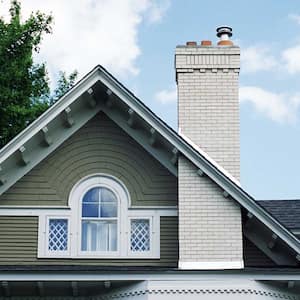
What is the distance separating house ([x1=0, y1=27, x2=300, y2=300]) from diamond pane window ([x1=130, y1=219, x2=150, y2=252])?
0.03 meters

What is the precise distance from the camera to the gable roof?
50.4 feet

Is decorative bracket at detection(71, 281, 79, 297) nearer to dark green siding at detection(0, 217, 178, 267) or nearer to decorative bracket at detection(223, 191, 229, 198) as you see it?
dark green siding at detection(0, 217, 178, 267)

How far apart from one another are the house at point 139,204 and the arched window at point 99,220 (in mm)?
19

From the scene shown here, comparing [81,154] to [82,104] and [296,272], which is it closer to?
[82,104]

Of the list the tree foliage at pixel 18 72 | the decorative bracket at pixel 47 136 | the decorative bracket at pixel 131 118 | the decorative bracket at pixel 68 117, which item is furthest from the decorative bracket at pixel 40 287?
the tree foliage at pixel 18 72

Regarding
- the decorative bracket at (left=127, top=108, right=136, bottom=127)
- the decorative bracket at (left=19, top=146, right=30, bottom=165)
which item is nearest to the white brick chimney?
the decorative bracket at (left=127, top=108, right=136, bottom=127)

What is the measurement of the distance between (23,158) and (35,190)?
26.2 inches

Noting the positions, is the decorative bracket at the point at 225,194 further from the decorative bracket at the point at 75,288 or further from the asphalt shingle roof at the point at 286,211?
the decorative bracket at the point at 75,288

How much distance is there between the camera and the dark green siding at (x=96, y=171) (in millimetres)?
16641

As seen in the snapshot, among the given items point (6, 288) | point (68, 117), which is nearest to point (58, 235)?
point (6, 288)

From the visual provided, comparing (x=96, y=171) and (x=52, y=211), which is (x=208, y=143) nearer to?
(x=96, y=171)

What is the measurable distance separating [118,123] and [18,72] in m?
11.5

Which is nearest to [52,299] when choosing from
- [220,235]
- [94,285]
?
[94,285]

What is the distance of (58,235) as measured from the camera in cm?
1647
